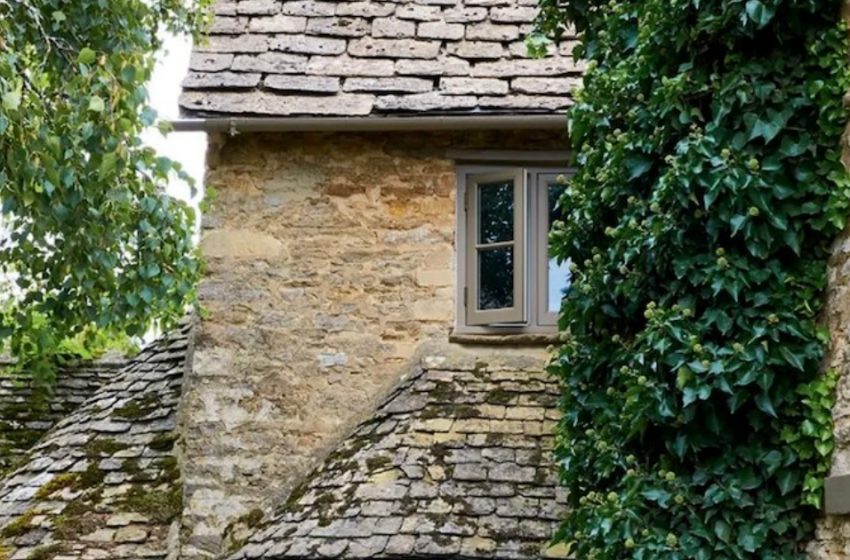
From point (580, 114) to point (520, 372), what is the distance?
2.27 meters

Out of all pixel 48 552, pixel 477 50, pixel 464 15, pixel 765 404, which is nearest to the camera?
pixel 765 404

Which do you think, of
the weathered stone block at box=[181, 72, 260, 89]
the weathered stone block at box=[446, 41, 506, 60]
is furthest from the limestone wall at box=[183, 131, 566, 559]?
the weathered stone block at box=[446, 41, 506, 60]

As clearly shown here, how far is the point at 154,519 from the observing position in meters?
8.38

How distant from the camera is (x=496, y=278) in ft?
28.9

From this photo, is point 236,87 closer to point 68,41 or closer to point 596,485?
point 68,41

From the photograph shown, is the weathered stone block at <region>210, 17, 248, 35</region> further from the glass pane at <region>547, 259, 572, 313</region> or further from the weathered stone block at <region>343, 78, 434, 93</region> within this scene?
the glass pane at <region>547, 259, 572, 313</region>

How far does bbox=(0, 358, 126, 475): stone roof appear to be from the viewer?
1243 centimetres

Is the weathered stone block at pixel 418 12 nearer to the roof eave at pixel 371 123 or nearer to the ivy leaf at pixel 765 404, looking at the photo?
the roof eave at pixel 371 123

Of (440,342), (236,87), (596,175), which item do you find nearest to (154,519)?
(440,342)

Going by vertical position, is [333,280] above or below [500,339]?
above

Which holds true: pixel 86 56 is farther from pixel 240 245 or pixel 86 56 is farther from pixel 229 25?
pixel 229 25

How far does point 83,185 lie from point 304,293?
321 centimetres

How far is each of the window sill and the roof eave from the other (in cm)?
145

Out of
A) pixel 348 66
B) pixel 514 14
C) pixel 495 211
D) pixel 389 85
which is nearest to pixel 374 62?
pixel 348 66
